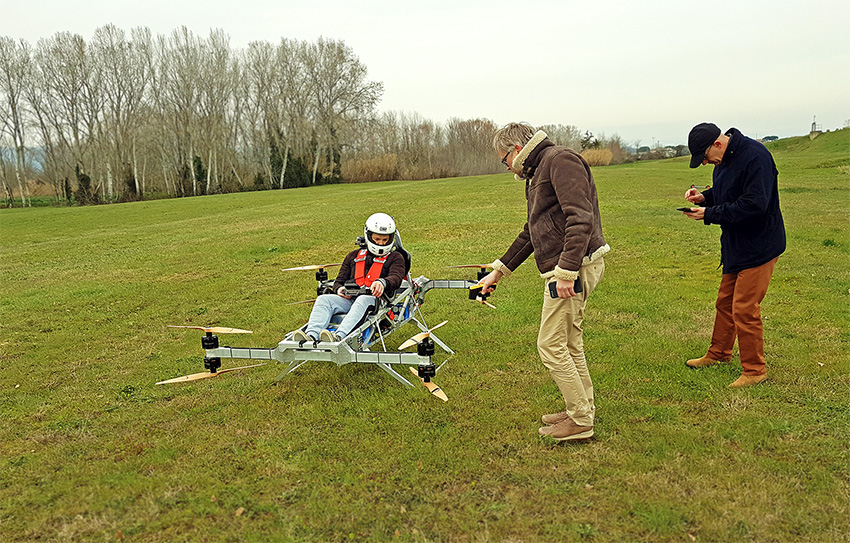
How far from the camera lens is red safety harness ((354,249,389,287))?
7305mm

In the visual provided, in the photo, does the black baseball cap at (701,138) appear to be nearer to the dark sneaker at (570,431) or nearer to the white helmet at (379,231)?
the dark sneaker at (570,431)

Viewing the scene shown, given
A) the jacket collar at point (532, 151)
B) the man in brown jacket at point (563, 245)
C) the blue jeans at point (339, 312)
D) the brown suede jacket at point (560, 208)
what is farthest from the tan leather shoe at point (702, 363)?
the blue jeans at point (339, 312)

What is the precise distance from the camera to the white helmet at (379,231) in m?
7.17

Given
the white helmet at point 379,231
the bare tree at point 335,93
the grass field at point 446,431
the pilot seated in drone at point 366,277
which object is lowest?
the grass field at point 446,431

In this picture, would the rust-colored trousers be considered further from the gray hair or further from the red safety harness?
the red safety harness

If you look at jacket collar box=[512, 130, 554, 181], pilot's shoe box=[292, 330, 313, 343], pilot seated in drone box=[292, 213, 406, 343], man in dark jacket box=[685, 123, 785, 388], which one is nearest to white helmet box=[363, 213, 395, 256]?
pilot seated in drone box=[292, 213, 406, 343]

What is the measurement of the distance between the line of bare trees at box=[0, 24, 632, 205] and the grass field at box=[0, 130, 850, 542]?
55487 millimetres

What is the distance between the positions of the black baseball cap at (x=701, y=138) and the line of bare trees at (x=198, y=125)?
60846 mm

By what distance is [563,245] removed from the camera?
4539mm

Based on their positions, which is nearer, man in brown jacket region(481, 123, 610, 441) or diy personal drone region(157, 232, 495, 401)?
man in brown jacket region(481, 123, 610, 441)

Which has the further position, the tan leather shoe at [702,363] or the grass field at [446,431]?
the tan leather shoe at [702,363]

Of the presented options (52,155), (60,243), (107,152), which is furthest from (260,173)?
(60,243)

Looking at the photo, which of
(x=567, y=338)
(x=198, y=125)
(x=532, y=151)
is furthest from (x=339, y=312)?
(x=198, y=125)

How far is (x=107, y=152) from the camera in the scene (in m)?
59.2
